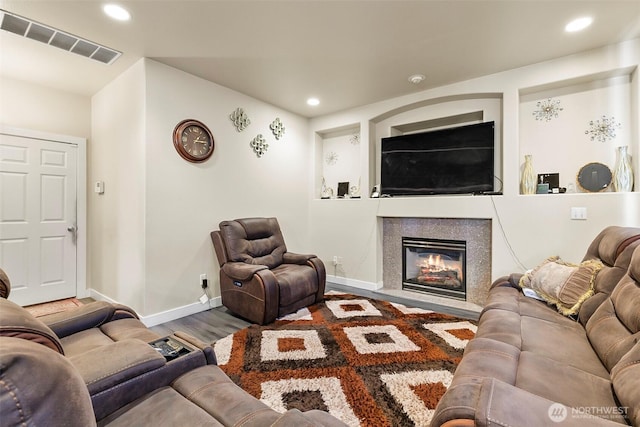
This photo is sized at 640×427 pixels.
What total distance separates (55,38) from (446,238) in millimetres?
4412

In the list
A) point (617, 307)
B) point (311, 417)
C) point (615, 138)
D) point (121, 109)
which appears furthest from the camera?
point (121, 109)

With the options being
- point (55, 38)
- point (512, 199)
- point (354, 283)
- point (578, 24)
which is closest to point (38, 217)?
point (55, 38)

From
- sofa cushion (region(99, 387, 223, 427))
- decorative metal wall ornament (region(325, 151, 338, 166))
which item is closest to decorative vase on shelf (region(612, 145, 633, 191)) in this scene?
decorative metal wall ornament (region(325, 151, 338, 166))

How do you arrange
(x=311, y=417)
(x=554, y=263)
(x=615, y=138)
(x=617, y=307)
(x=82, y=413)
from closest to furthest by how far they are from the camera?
(x=82, y=413) < (x=311, y=417) < (x=617, y=307) < (x=554, y=263) < (x=615, y=138)

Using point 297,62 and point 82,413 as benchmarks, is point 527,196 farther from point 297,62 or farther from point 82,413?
point 82,413

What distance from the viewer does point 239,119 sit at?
3.65 meters

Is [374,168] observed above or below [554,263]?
above

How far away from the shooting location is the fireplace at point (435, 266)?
140 inches

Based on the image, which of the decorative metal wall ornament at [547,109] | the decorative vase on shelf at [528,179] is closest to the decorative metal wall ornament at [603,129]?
the decorative metal wall ornament at [547,109]

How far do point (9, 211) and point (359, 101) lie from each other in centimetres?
434

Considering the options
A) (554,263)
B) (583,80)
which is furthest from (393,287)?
(583,80)

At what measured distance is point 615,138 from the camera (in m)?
2.69

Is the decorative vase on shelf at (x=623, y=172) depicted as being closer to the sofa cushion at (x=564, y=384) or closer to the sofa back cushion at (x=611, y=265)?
the sofa back cushion at (x=611, y=265)

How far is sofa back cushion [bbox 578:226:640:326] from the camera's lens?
1.70 meters
